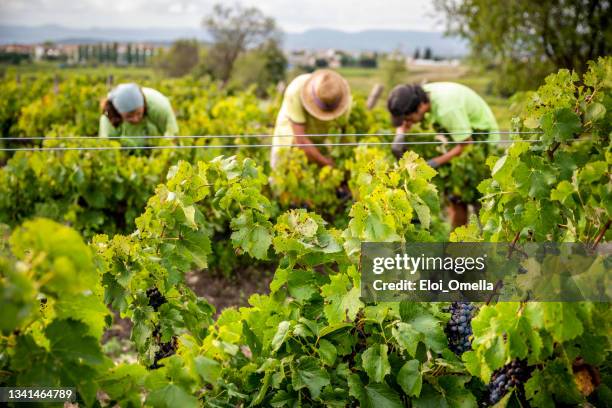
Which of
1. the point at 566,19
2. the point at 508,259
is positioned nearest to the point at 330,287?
the point at 508,259

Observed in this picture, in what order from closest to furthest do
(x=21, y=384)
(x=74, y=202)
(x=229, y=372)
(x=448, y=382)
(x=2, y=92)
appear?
(x=21, y=384) → (x=448, y=382) → (x=229, y=372) → (x=74, y=202) → (x=2, y=92)

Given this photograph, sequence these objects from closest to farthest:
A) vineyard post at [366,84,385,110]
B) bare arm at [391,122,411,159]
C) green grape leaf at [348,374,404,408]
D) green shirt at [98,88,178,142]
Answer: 1. green grape leaf at [348,374,404,408]
2. bare arm at [391,122,411,159]
3. green shirt at [98,88,178,142]
4. vineyard post at [366,84,385,110]

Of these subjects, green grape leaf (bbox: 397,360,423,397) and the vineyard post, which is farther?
the vineyard post

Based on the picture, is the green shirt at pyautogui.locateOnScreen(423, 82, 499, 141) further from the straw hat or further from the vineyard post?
the vineyard post

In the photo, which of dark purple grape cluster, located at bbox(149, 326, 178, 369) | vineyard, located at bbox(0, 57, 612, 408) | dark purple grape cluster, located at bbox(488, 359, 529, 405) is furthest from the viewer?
dark purple grape cluster, located at bbox(149, 326, 178, 369)

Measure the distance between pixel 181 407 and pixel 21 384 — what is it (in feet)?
1.32

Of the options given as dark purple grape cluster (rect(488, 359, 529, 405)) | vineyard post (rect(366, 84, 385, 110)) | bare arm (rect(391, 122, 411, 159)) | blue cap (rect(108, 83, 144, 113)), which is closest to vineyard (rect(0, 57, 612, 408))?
dark purple grape cluster (rect(488, 359, 529, 405))

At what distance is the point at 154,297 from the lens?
2.39 m

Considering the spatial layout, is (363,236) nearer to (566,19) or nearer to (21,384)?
(21,384)

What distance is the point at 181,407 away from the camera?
64.9 inches

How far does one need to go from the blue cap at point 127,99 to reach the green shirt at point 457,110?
2.63 metres

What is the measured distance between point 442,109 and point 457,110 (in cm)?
13

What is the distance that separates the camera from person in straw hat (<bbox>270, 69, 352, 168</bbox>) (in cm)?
536

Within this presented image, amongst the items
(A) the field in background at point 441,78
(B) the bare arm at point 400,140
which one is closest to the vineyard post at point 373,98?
(B) the bare arm at point 400,140
